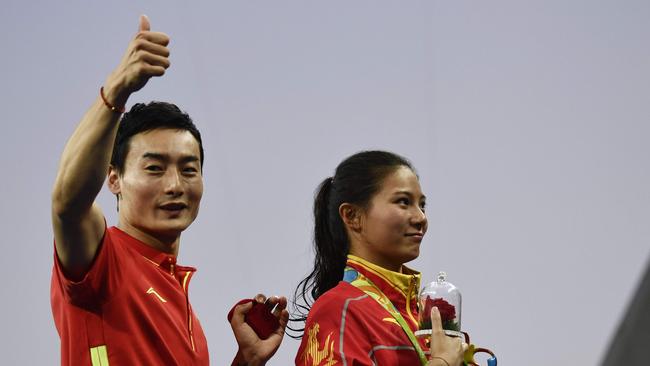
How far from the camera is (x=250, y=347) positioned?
6.20ft

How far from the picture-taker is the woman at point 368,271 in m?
1.84

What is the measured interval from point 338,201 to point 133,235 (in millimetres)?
736

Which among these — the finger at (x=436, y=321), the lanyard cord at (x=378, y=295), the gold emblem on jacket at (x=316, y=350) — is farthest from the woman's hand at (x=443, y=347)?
the gold emblem on jacket at (x=316, y=350)

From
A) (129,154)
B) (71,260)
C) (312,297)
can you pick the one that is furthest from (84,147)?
(312,297)

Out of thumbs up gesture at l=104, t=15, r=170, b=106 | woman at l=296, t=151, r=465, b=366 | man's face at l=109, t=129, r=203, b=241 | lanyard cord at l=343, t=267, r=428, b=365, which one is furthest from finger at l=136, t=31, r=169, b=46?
lanyard cord at l=343, t=267, r=428, b=365

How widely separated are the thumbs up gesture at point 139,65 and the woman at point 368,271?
91 centimetres

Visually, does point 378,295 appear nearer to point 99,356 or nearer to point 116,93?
point 99,356

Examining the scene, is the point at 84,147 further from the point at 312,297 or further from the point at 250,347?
the point at 312,297

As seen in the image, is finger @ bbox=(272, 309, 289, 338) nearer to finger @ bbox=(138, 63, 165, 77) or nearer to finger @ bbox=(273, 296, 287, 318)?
finger @ bbox=(273, 296, 287, 318)

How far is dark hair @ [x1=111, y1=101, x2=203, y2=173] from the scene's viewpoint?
5.96 ft

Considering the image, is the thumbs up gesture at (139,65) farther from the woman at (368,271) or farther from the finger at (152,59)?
the woman at (368,271)

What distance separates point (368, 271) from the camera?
208 cm

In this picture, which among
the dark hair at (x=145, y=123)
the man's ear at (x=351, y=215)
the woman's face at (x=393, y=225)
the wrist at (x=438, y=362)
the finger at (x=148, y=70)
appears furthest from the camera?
the man's ear at (x=351, y=215)

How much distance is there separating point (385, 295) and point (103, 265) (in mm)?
899
